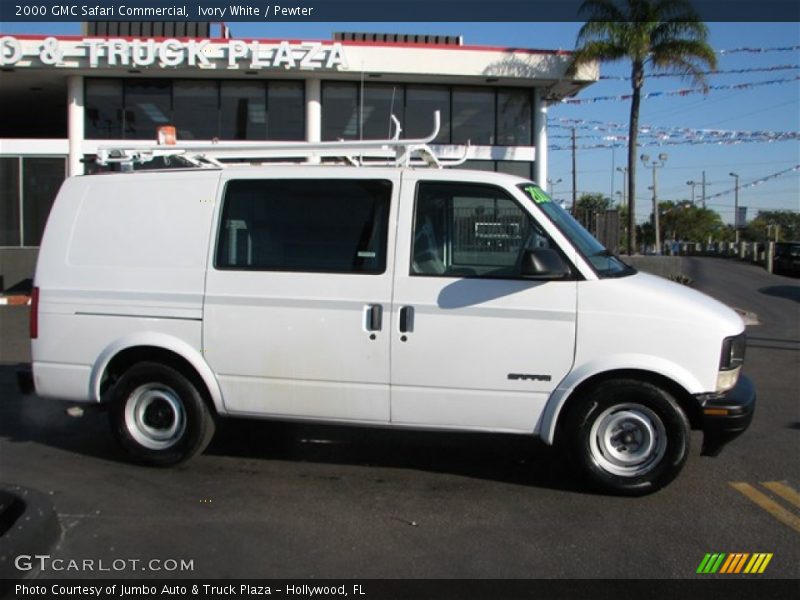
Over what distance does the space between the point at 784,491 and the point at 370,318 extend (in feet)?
9.97

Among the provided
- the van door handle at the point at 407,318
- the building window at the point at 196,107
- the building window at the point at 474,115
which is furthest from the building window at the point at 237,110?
the van door handle at the point at 407,318

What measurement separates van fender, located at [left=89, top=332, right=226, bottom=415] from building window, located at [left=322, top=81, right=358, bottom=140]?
45.9 ft

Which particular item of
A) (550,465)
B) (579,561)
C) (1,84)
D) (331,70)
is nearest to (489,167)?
(331,70)

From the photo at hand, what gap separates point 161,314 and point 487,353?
2317 millimetres

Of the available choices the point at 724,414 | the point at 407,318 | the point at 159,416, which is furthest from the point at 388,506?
the point at 724,414

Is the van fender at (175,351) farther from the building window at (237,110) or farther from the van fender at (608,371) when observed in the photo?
the building window at (237,110)

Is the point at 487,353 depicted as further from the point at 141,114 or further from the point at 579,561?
the point at 141,114

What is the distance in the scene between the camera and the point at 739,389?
475 cm

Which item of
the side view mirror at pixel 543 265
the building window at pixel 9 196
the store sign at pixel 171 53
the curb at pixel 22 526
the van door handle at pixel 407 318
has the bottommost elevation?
the curb at pixel 22 526

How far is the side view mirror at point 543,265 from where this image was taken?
4.55m

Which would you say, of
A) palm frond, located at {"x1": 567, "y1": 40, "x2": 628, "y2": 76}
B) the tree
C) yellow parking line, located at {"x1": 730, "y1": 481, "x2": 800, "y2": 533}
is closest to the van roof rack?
yellow parking line, located at {"x1": 730, "y1": 481, "x2": 800, "y2": 533}

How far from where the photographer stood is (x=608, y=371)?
4609mm

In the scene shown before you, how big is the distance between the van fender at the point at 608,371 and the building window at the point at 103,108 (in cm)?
1660

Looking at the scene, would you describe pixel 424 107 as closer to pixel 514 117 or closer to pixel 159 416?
pixel 514 117
